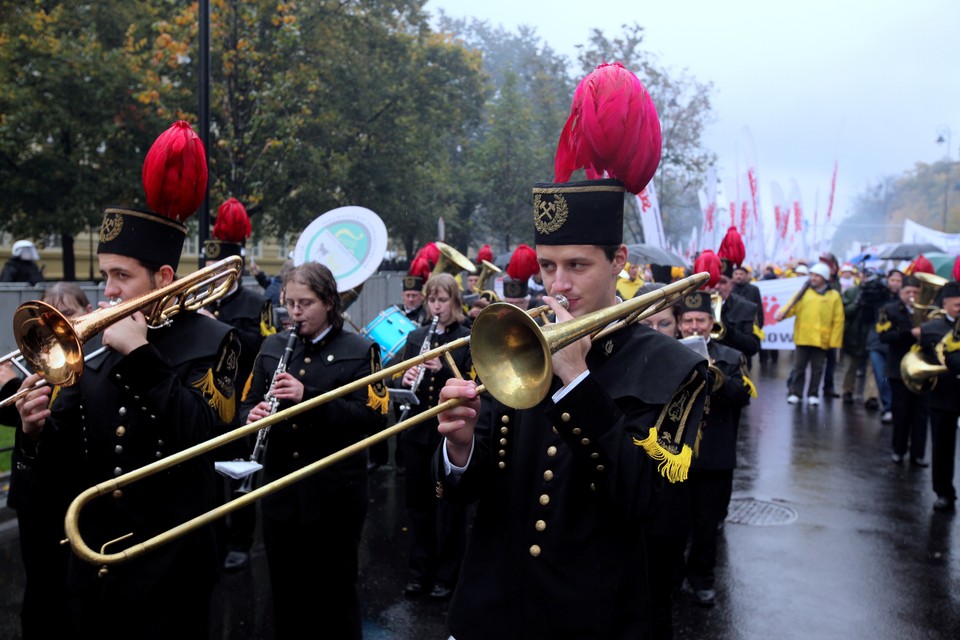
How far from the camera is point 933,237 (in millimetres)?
24656

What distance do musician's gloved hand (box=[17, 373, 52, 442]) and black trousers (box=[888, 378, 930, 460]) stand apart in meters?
8.79

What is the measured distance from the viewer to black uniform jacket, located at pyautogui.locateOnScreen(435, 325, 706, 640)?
2.54m

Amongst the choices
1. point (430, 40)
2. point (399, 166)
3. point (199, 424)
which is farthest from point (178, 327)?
point (430, 40)

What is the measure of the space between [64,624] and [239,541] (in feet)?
6.74

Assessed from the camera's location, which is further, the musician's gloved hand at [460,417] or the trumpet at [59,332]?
the trumpet at [59,332]

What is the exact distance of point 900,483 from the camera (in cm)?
916

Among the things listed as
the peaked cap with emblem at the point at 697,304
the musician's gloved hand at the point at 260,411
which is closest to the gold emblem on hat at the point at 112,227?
the musician's gloved hand at the point at 260,411

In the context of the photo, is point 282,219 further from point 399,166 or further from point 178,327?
point 178,327

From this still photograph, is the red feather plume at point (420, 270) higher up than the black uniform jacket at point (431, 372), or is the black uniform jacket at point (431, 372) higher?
the red feather plume at point (420, 270)

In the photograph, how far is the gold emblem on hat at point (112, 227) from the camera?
3.52 metres

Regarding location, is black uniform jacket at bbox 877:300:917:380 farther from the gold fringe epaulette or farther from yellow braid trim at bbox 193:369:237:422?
yellow braid trim at bbox 193:369:237:422

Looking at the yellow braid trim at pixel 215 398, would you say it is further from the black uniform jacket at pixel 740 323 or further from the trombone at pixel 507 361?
the black uniform jacket at pixel 740 323

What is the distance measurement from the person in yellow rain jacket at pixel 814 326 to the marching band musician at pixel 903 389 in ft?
10.3

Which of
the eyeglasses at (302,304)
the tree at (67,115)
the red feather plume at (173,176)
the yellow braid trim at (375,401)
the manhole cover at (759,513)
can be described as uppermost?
the tree at (67,115)
